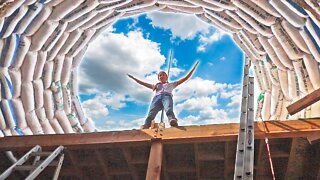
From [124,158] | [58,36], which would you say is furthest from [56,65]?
[124,158]

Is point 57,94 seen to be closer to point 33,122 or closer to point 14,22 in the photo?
point 33,122

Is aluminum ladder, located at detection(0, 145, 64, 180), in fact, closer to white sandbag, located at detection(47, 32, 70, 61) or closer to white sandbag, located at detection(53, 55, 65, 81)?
white sandbag, located at detection(47, 32, 70, 61)

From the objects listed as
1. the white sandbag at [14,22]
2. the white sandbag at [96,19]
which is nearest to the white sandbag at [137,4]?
the white sandbag at [96,19]

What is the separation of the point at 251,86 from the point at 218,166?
1.29m

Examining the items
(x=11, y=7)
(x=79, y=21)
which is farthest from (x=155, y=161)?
(x=79, y=21)

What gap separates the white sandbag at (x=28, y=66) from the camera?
529cm

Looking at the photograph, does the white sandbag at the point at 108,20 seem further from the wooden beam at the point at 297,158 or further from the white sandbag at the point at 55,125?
the wooden beam at the point at 297,158

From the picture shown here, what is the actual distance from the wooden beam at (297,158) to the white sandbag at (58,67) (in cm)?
429

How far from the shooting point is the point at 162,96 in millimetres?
5320

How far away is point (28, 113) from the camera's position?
5.75 metres

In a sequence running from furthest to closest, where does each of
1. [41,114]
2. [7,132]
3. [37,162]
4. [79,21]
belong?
[41,114] → [79,21] → [7,132] → [37,162]

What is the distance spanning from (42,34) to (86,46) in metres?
1.95

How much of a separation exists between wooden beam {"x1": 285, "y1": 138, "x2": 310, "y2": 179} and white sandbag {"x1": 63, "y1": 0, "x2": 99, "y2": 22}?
11.7 ft

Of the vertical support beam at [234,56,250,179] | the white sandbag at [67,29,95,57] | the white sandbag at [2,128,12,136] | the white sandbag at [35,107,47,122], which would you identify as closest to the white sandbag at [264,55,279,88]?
the vertical support beam at [234,56,250,179]
